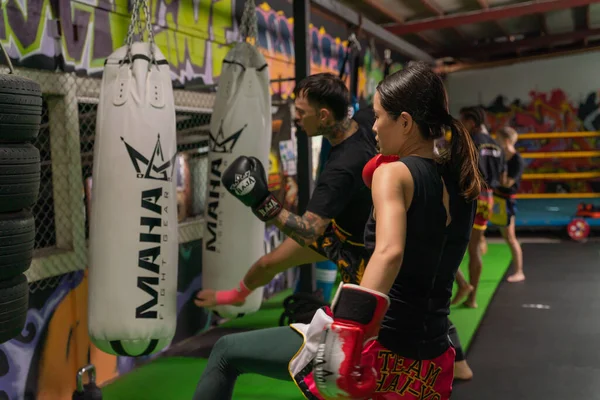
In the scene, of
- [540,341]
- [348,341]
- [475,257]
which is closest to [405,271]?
[348,341]

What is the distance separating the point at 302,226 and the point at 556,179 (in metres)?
8.11

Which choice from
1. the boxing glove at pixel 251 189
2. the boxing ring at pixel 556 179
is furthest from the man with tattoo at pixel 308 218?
the boxing ring at pixel 556 179

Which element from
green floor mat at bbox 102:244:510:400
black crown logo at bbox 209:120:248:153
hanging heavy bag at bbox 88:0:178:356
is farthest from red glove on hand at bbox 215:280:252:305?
black crown logo at bbox 209:120:248:153

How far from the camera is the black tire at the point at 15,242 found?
2039 millimetres

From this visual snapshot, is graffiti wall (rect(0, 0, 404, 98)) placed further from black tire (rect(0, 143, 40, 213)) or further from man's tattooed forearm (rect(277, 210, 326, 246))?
man's tattooed forearm (rect(277, 210, 326, 246))

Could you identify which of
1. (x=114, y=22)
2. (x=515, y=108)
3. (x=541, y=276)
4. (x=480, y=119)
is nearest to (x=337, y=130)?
(x=114, y=22)

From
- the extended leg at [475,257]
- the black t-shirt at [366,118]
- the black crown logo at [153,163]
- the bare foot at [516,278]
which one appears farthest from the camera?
the bare foot at [516,278]

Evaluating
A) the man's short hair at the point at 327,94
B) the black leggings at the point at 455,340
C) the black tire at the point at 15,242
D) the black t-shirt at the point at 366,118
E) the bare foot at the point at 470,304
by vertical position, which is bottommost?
the bare foot at the point at 470,304

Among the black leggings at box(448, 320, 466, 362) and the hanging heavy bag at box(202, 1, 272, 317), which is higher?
the hanging heavy bag at box(202, 1, 272, 317)

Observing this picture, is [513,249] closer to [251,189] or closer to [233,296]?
[233,296]

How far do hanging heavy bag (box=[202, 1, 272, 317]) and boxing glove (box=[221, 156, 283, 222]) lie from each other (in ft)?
2.72

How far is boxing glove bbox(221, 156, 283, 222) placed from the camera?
241 cm

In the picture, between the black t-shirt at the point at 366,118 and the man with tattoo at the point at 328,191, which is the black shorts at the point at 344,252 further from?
the black t-shirt at the point at 366,118

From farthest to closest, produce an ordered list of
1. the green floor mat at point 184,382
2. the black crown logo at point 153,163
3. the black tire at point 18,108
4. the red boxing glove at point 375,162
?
the green floor mat at point 184,382, the black crown logo at point 153,163, the black tire at point 18,108, the red boxing glove at point 375,162
